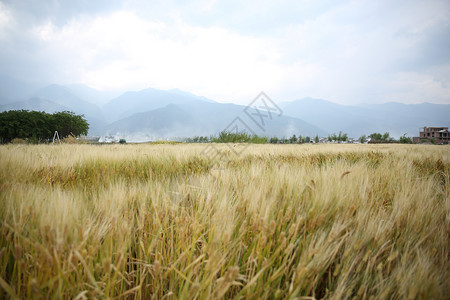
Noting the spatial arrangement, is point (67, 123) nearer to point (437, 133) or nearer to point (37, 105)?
point (437, 133)

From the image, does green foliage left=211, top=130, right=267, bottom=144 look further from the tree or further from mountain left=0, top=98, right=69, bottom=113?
mountain left=0, top=98, right=69, bottom=113

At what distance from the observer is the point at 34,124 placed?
24.8 metres

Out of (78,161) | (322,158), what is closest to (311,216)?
(78,161)

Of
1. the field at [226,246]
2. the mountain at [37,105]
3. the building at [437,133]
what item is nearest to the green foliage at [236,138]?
the field at [226,246]

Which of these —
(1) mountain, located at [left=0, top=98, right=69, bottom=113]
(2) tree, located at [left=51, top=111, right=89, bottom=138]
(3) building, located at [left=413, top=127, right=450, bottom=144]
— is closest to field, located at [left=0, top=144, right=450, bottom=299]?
(2) tree, located at [left=51, top=111, right=89, bottom=138]

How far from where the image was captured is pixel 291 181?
1.08m

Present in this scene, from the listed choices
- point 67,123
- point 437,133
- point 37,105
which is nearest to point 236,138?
point 67,123

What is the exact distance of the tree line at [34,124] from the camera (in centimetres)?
2344

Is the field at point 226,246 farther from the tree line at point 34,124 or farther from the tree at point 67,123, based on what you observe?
the tree at point 67,123

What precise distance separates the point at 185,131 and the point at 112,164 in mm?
188229

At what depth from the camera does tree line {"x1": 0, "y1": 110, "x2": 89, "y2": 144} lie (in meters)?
23.4

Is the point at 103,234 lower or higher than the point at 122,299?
higher

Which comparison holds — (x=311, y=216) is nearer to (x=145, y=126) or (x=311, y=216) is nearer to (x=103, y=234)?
(x=103, y=234)

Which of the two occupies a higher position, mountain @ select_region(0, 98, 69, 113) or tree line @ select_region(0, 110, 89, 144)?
mountain @ select_region(0, 98, 69, 113)
